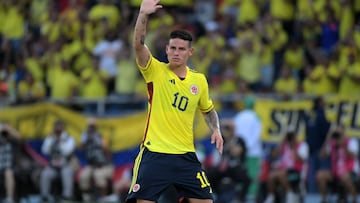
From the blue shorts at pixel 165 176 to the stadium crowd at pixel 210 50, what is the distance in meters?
9.70

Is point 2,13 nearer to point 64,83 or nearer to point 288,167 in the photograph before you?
point 64,83

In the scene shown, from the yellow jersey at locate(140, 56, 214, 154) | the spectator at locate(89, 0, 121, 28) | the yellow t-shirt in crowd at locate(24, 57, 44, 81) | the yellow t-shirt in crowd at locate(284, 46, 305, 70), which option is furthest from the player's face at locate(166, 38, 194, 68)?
the yellow t-shirt in crowd at locate(24, 57, 44, 81)

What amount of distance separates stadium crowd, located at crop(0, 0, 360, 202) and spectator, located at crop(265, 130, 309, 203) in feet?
4.81

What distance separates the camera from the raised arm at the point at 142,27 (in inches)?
410

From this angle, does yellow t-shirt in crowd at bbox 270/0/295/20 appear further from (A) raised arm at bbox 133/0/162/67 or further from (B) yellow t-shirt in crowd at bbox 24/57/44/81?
(A) raised arm at bbox 133/0/162/67

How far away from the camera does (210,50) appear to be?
73.3 ft

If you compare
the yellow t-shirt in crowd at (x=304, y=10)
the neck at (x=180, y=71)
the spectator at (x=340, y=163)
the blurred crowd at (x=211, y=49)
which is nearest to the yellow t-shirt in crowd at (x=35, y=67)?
the blurred crowd at (x=211, y=49)

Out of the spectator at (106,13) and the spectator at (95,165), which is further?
the spectator at (106,13)

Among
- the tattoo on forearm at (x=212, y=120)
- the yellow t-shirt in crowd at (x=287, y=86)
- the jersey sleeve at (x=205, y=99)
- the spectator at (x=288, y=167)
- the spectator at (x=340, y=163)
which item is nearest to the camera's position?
the jersey sleeve at (x=205, y=99)

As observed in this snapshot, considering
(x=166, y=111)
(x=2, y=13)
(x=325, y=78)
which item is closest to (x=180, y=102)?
(x=166, y=111)

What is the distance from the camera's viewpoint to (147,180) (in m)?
10.8

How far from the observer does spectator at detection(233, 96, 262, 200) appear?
64.9 ft

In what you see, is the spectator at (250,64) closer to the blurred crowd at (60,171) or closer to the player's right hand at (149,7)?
the blurred crowd at (60,171)

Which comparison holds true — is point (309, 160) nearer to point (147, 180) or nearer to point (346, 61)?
point (346, 61)
